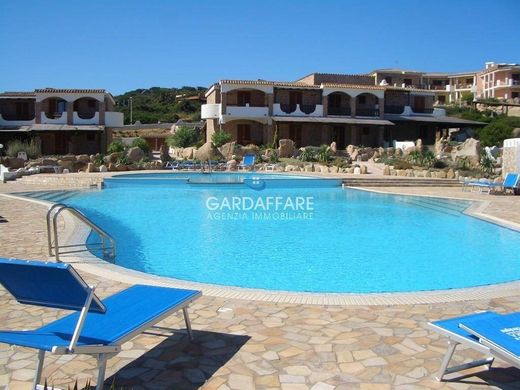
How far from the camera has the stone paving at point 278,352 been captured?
10.8 ft

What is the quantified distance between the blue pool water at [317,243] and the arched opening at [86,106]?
69.7 ft

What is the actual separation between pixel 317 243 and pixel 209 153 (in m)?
19.5

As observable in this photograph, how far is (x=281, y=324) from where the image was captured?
14.1 ft

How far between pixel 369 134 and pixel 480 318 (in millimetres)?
35721

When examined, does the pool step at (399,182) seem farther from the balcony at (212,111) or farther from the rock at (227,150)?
the balcony at (212,111)

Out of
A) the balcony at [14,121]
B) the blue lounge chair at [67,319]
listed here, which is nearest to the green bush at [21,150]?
the balcony at [14,121]

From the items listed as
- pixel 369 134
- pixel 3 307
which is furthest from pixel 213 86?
pixel 3 307

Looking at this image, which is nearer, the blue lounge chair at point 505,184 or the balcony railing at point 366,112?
the blue lounge chair at point 505,184

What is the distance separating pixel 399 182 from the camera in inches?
800

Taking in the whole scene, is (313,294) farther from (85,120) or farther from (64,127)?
(85,120)

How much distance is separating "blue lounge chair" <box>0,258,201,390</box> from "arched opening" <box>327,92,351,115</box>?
35254 millimetres

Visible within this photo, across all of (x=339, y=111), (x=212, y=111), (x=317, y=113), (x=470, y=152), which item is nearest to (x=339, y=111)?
(x=339, y=111)

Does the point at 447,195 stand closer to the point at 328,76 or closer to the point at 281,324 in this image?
the point at 281,324

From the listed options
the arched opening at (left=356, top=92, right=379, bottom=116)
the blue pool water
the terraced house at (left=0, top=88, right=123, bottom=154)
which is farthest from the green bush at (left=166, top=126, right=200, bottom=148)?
the blue pool water
